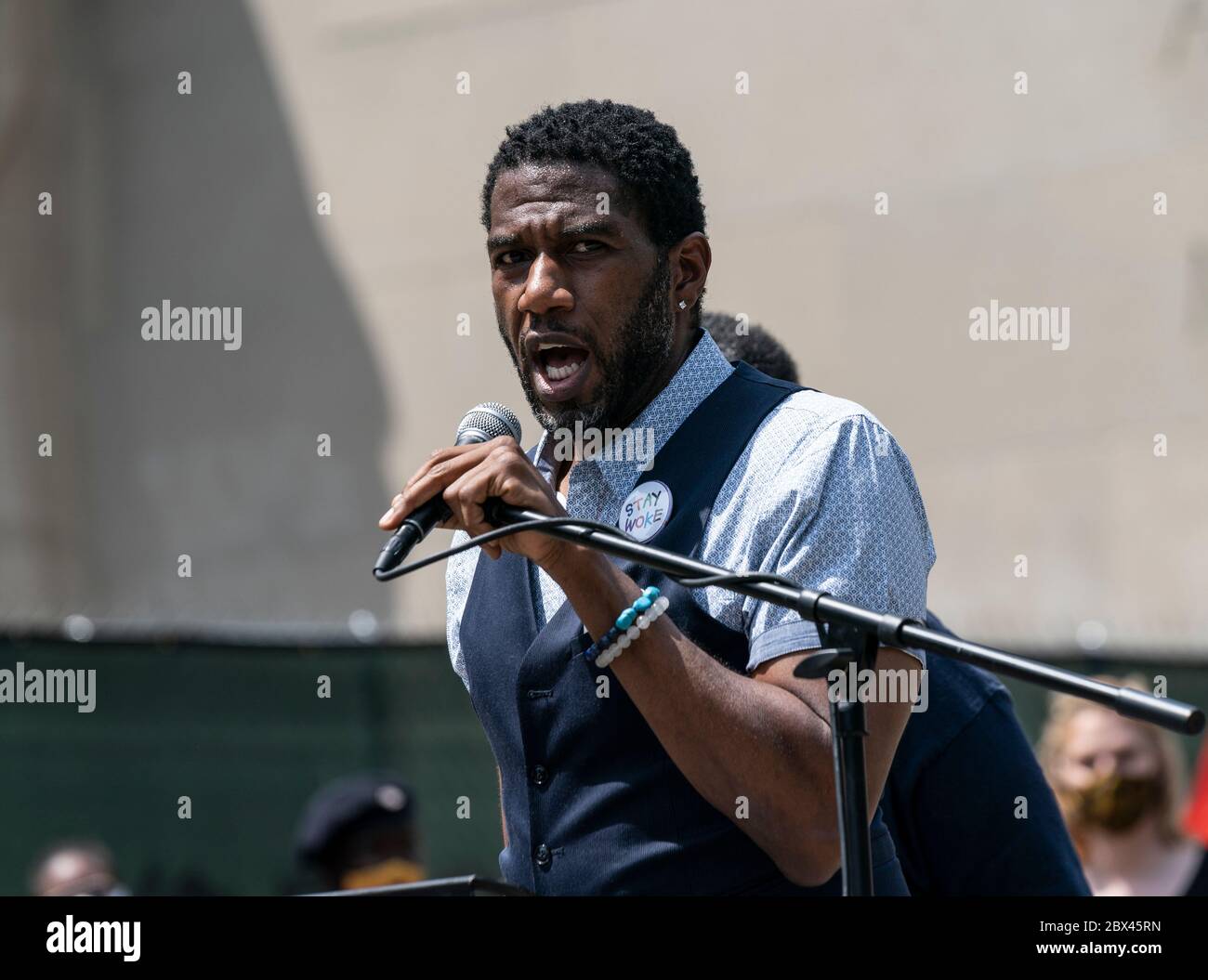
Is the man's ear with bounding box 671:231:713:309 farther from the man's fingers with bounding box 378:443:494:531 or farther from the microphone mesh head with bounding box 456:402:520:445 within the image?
the man's fingers with bounding box 378:443:494:531

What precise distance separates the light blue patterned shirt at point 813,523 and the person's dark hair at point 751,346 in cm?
146

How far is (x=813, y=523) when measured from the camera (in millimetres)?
2301

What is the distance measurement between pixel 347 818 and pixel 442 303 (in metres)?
5.97

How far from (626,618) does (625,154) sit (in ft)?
2.61

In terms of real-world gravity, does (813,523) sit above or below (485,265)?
below

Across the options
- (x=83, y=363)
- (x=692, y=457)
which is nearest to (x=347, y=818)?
(x=692, y=457)

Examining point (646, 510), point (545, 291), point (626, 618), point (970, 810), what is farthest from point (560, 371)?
point (970, 810)

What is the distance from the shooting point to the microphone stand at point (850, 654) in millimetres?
1822

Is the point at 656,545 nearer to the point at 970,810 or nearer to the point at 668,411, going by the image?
the point at 668,411

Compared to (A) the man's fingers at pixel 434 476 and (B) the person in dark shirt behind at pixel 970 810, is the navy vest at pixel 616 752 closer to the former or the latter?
(A) the man's fingers at pixel 434 476

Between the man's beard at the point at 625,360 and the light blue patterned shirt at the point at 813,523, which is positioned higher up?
the man's beard at the point at 625,360

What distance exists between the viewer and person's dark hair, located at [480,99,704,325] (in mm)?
2584

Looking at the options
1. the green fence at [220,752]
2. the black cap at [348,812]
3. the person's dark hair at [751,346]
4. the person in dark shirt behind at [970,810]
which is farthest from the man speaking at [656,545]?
the green fence at [220,752]

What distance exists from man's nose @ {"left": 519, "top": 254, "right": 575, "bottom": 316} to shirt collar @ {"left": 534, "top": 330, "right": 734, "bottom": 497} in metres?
0.21
